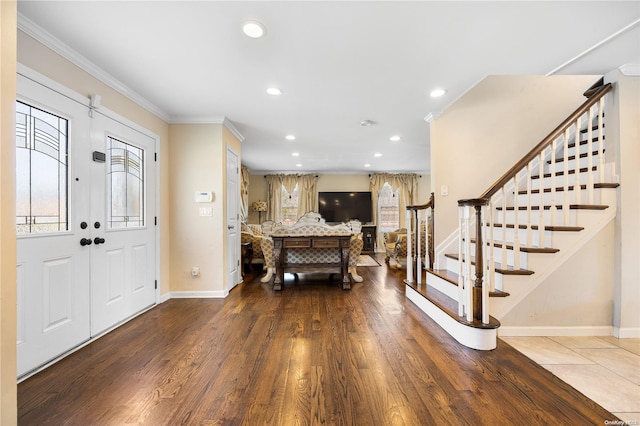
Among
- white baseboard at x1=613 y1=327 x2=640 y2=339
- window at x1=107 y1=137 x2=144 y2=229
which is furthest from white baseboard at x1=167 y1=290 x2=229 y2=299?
white baseboard at x1=613 y1=327 x2=640 y2=339

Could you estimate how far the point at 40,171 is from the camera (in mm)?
Result: 1879

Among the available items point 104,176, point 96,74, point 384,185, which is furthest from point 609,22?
point 384,185

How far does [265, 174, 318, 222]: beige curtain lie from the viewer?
7793 mm

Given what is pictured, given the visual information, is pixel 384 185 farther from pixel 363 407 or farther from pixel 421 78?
pixel 363 407

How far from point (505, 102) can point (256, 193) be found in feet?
20.8

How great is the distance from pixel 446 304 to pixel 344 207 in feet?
18.0

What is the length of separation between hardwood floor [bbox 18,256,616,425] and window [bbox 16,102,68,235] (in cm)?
104

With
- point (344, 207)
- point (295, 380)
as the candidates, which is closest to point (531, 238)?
point (295, 380)

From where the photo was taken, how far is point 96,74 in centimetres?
230

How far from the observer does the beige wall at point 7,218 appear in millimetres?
1007

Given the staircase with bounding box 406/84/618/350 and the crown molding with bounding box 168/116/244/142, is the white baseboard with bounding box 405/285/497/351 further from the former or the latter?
the crown molding with bounding box 168/116/244/142

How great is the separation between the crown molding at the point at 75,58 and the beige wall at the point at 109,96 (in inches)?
1.2

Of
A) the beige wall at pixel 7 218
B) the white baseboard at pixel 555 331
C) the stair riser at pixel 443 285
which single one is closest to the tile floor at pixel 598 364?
the white baseboard at pixel 555 331

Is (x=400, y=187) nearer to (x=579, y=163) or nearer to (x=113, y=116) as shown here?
(x=579, y=163)
